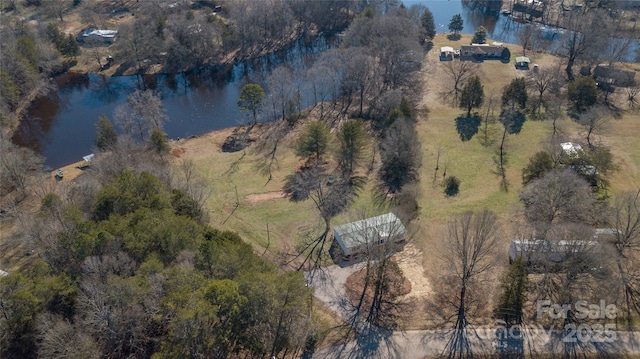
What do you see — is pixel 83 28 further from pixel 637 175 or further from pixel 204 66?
pixel 637 175

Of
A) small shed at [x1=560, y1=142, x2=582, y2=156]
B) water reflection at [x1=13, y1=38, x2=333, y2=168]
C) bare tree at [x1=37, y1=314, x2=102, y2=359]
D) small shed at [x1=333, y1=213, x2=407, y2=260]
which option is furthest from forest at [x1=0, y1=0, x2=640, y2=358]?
water reflection at [x1=13, y1=38, x2=333, y2=168]

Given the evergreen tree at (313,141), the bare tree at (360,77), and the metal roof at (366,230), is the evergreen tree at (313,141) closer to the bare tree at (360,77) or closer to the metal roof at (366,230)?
the bare tree at (360,77)

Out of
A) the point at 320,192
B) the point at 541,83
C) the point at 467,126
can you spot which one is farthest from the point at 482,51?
the point at 320,192

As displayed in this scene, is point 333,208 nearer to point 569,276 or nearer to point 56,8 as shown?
point 569,276

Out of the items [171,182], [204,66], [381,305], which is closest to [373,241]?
[381,305]

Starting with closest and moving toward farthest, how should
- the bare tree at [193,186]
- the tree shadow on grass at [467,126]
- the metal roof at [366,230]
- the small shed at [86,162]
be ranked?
the metal roof at [366,230] → the bare tree at [193,186] → the small shed at [86,162] → the tree shadow on grass at [467,126]

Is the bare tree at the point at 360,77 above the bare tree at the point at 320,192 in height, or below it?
above

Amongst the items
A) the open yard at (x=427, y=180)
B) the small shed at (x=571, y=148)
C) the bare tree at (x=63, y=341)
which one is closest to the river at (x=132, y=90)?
the open yard at (x=427, y=180)
